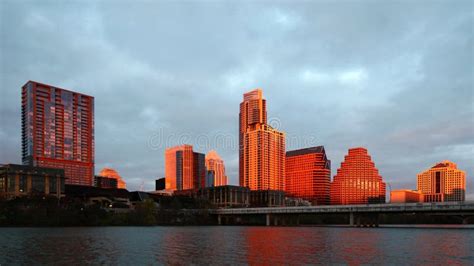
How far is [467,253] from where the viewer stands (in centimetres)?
6506

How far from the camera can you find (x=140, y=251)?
66250mm

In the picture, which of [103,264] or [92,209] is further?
[92,209]

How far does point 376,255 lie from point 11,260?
47.9 metres

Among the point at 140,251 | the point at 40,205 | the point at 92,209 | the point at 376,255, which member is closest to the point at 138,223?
the point at 92,209

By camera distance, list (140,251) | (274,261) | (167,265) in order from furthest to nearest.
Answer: (140,251)
(274,261)
(167,265)

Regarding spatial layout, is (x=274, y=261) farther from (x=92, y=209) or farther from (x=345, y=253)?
(x=92, y=209)

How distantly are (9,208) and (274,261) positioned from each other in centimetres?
13877

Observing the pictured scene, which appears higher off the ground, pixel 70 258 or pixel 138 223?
pixel 70 258

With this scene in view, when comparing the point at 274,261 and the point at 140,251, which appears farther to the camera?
the point at 140,251

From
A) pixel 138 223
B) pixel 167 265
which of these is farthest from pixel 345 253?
pixel 138 223

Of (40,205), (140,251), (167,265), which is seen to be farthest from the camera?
(40,205)

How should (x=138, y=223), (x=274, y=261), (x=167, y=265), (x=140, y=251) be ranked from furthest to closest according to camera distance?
(x=138, y=223), (x=140, y=251), (x=274, y=261), (x=167, y=265)

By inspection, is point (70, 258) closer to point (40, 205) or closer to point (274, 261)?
point (274, 261)

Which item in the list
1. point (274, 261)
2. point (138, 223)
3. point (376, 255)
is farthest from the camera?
point (138, 223)
